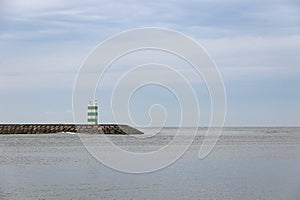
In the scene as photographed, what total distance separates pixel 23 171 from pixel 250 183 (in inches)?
458

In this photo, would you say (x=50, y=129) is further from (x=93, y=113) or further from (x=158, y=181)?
(x=158, y=181)

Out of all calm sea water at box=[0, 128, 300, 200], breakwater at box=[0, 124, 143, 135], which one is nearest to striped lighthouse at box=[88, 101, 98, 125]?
breakwater at box=[0, 124, 143, 135]

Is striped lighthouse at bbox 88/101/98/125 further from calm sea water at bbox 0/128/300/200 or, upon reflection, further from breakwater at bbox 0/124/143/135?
calm sea water at bbox 0/128/300/200

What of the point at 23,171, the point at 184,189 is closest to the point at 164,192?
the point at 184,189

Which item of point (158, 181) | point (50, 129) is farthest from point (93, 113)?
point (158, 181)

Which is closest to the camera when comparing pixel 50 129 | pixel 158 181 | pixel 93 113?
pixel 158 181

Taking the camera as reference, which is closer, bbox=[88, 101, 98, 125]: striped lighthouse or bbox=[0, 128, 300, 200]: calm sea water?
bbox=[0, 128, 300, 200]: calm sea water

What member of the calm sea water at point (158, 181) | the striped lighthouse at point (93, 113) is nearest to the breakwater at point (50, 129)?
the striped lighthouse at point (93, 113)

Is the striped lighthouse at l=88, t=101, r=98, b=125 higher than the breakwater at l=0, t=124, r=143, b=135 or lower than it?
higher

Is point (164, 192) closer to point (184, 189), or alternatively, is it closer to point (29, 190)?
point (184, 189)

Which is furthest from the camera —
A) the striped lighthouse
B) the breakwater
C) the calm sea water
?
the breakwater

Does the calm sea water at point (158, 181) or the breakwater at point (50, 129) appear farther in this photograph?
the breakwater at point (50, 129)

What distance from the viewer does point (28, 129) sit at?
92.9m

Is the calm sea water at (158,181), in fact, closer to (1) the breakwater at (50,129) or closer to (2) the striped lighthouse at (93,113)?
(2) the striped lighthouse at (93,113)
